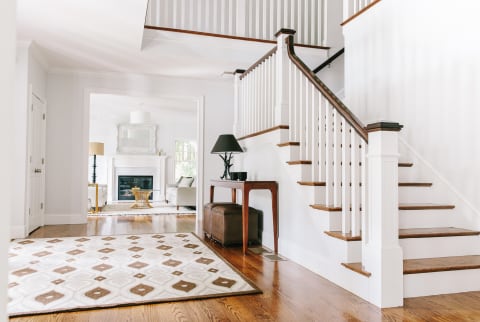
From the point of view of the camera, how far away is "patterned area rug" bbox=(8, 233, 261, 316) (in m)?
2.35

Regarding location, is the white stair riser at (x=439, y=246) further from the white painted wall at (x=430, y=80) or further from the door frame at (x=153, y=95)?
the door frame at (x=153, y=95)

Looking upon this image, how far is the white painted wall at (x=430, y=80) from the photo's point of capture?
3.01 metres

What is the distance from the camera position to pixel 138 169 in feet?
37.2

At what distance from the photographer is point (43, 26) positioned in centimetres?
407

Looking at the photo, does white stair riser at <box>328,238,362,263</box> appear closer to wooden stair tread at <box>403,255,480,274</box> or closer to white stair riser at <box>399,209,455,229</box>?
wooden stair tread at <box>403,255,480,274</box>

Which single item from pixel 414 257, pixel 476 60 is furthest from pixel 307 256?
pixel 476 60

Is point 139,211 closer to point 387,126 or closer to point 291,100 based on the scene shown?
point 291,100

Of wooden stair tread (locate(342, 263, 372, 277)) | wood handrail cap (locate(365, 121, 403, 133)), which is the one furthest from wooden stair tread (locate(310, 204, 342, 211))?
wood handrail cap (locate(365, 121, 403, 133))

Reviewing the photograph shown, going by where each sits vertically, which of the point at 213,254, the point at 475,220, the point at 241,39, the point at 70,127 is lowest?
the point at 213,254

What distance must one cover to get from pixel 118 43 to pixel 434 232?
411 cm

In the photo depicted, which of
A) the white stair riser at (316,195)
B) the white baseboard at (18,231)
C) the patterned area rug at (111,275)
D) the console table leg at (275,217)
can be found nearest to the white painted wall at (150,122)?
the white baseboard at (18,231)

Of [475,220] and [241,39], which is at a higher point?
[241,39]

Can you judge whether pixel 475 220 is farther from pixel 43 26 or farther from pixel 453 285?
pixel 43 26

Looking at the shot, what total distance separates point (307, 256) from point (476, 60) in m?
2.14
